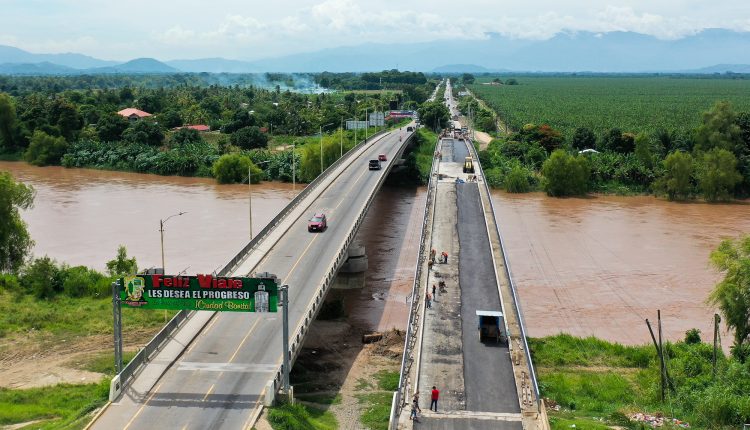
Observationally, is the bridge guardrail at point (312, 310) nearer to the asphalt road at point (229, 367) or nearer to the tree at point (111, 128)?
the asphalt road at point (229, 367)

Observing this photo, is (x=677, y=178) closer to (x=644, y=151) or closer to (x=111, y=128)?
(x=644, y=151)

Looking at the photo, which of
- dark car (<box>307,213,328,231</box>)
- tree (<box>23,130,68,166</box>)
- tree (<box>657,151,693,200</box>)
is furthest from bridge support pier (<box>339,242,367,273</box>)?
tree (<box>23,130,68,166</box>)

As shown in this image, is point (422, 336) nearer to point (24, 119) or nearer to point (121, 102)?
point (24, 119)

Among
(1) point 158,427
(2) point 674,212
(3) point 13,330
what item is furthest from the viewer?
(2) point 674,212

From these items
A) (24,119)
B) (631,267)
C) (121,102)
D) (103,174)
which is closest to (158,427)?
(631,267)

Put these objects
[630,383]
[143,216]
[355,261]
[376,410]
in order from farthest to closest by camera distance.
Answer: [143,216]
[355,261]
[630,383]
[376,410]

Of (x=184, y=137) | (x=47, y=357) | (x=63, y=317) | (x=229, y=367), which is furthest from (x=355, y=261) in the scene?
(x=184, y=137)

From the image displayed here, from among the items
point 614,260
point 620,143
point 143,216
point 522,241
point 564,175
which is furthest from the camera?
point 620,143
